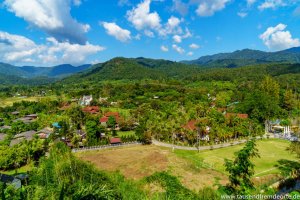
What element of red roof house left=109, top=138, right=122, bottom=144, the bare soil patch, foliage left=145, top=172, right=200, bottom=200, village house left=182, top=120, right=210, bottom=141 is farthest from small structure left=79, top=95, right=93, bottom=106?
foliage left=145, top=172, right=200, bottom=200

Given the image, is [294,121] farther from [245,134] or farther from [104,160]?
[104,160]

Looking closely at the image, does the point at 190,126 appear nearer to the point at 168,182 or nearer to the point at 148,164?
the point at 148,164

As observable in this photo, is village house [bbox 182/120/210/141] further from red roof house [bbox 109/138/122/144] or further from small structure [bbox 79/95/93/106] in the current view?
small structure [bbox 79/95/93/106]

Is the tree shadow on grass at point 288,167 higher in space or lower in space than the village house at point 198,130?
lower

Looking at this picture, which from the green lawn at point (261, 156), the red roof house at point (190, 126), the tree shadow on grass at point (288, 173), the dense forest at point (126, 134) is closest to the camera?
the dense forest at point (126, 134)

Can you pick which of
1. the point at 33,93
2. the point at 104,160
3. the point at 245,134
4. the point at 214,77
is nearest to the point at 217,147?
the point at 245,134

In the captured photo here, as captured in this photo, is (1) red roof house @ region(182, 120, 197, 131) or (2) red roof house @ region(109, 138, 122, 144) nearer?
(2) red roof house @ region(109, 138, 122, 144)

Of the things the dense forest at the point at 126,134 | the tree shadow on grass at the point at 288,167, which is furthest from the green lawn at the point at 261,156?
the dense forest at the point at 126,134

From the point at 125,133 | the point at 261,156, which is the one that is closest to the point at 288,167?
the point at 261,156

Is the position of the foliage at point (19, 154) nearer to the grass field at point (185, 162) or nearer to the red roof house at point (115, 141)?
the grass field at point (185, 162)

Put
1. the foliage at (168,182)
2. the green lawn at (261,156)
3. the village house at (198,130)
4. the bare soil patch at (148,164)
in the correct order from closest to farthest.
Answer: the foliage at (168,182) → the bare soil patch at (148,164) → the green lawn at (261,156) → the village house at (198,130)
